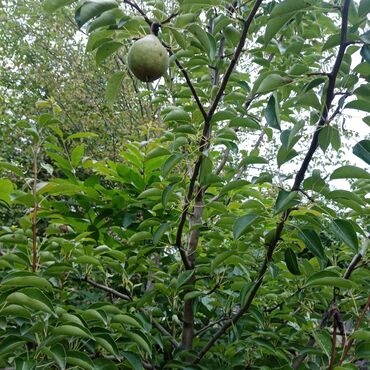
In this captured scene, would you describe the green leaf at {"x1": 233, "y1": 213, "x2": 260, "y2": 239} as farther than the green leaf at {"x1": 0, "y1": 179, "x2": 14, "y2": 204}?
No

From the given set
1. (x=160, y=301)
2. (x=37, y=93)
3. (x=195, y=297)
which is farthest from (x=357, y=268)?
(x=37, y=93)

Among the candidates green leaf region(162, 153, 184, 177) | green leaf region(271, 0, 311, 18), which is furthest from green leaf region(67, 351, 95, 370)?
green leaf region(271, 0, 311, 18)

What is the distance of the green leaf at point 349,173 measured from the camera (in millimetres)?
995

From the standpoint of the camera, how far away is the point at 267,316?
1.54 meters

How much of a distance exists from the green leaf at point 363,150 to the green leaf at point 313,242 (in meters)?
0.19

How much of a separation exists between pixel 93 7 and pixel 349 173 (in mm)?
598

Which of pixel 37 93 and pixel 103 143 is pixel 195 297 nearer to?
pixel 103 143

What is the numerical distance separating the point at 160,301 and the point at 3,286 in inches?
28.5

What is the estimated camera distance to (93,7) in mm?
968

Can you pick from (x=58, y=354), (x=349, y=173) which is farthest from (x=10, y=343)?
(x=349, y=173)

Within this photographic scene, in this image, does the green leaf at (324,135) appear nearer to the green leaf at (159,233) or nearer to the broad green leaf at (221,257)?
the broad green leaf at (221,257)

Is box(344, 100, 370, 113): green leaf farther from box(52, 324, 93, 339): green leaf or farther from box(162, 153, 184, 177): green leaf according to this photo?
box(52, 324, 93, 339): green leaf

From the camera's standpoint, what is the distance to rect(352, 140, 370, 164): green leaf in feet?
3.09

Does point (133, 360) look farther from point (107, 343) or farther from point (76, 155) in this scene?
point (76, 155)
